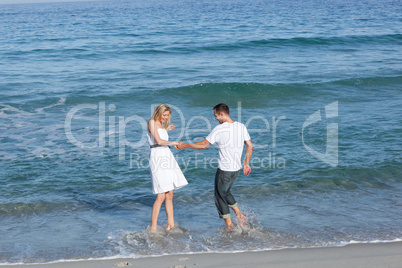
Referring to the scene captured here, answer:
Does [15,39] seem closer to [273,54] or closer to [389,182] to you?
[273,54]

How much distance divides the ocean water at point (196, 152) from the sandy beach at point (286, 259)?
0.31 metres

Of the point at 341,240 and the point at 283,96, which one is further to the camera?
the point at 283,96

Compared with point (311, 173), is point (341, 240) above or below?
below

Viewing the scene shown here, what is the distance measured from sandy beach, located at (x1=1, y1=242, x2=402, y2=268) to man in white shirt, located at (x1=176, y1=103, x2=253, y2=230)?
1.00 m

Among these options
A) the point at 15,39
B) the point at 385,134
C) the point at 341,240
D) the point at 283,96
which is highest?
the point at 15,39

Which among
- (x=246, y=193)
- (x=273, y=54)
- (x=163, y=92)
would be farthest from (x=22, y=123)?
(x=273, y=54)

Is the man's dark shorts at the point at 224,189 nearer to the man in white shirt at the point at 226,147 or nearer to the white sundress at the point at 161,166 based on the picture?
the man in white shirt at the point at 226,147

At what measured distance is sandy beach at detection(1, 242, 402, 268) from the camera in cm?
514

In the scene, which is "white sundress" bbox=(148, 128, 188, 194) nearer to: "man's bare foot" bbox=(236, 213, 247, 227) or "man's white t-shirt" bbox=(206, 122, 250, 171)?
"man's white t-shirt" bbox=(206, 122, 250, 171)

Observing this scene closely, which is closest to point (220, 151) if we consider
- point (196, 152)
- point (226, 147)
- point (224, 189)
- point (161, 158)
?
point (226, 147)

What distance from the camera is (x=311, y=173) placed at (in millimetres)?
9008

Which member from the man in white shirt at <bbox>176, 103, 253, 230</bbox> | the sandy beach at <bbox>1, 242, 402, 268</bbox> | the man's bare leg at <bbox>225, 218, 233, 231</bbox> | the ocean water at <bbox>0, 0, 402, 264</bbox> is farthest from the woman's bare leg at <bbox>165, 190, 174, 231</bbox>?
the sandy beach at <bbox>1, 242, 402, 268</bbox>

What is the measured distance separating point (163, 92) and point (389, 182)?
33.5 ft

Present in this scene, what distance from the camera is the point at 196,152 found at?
→ 10.5 metres
